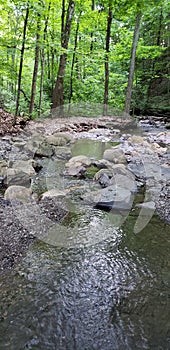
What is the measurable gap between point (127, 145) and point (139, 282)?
6063 mm

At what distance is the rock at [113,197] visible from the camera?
422 cm

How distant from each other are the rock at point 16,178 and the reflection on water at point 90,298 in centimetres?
188

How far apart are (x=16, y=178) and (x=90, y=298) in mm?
2928

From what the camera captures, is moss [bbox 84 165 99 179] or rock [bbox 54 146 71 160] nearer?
moss [bbox 84 165 99 179]

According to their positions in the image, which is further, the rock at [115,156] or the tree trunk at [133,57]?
the tree trunk at [133,57]

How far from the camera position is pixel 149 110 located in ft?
58.2

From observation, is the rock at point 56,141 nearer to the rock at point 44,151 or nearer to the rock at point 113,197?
the rock at point 44,151

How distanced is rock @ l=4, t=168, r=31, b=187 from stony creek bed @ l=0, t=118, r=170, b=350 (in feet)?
0.06

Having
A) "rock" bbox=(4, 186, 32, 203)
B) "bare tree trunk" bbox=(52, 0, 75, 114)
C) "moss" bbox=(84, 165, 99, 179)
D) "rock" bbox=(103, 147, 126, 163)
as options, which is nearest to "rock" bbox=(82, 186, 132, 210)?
"rock" bbox=(4, 186, 32, 203)

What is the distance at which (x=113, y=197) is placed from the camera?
14.1ft

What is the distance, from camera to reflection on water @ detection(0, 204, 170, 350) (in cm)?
196

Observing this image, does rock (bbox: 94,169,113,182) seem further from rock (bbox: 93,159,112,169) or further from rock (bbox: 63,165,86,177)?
rock (bbox: 93,159,112,169)

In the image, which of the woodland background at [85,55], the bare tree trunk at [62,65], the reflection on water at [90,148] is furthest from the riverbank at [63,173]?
the bare tree trunk at [62,65]

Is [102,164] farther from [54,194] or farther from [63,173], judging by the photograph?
[54,194]
